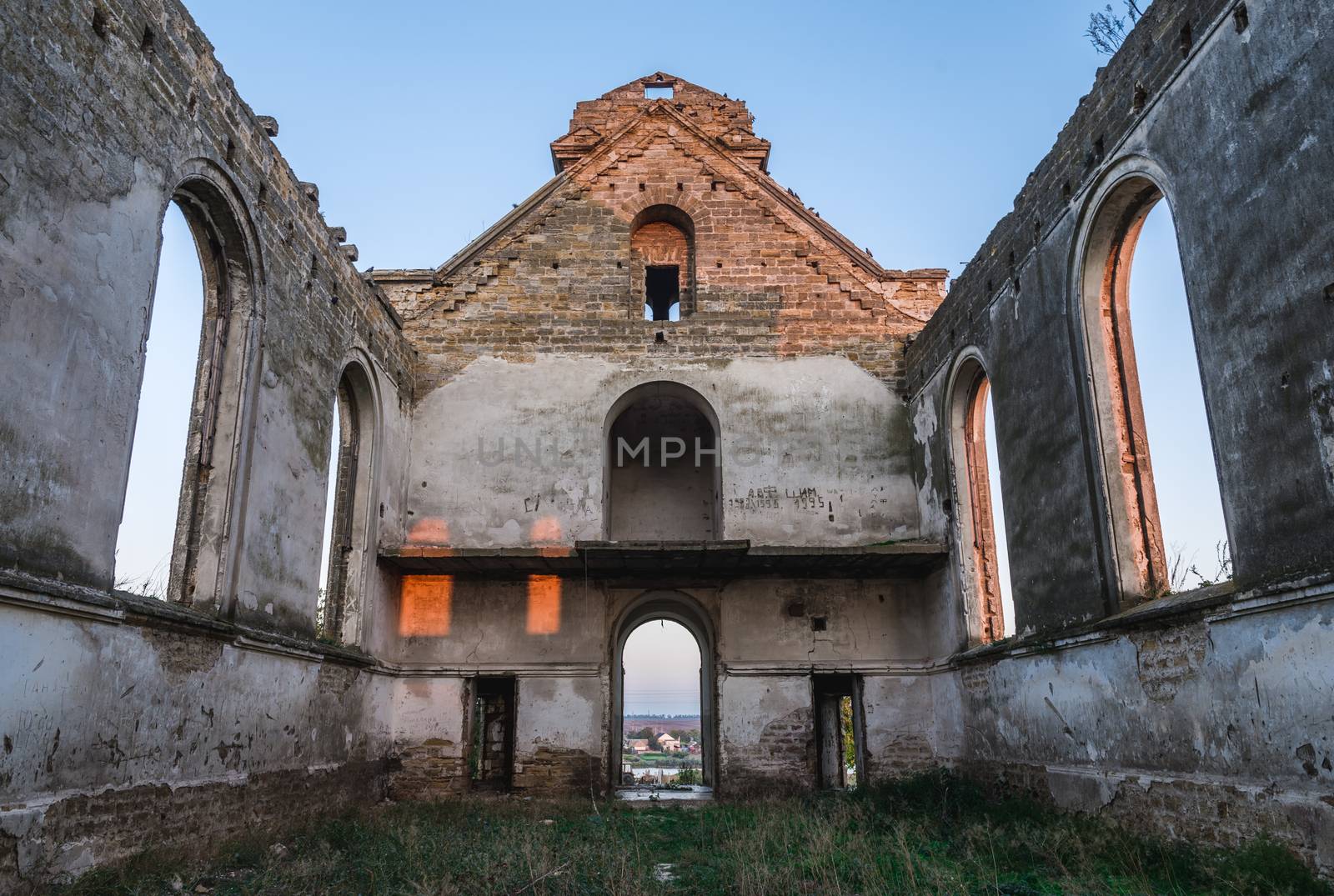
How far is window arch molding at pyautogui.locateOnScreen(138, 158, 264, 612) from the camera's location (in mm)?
8633

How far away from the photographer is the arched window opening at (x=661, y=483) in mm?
17047

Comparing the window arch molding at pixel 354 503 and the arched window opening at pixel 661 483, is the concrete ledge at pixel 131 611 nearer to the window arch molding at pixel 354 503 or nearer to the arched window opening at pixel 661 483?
the window arch molding at pixel 354 503

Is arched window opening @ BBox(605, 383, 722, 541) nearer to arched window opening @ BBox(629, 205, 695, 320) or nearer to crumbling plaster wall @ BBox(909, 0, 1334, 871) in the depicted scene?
arched window opening @ BBox(629, 205, 695, 320)

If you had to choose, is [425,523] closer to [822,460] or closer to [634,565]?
[634,565]

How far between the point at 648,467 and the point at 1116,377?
987cm

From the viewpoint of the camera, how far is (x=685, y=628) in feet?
61.7

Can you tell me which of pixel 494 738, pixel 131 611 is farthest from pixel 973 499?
pixel 494 738

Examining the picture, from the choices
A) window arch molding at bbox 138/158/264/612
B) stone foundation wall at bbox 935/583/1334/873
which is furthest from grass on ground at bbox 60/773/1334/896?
window arch molding at bbox 138/158/264/612

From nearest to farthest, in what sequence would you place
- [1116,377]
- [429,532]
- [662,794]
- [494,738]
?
[1116,377]
[429,532]
[662,794]
[494,738]

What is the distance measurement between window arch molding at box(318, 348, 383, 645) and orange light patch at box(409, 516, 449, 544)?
3.96 feet

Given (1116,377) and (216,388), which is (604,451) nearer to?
(216,388)

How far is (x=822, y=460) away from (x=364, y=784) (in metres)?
7.71

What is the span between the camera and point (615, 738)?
14680 millimetres

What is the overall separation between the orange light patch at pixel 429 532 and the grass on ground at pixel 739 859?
4268mm
